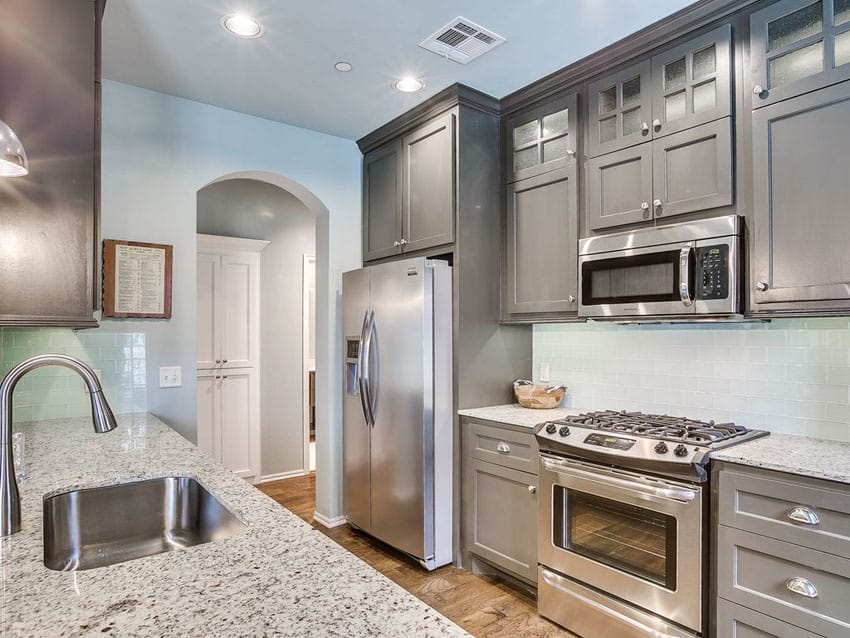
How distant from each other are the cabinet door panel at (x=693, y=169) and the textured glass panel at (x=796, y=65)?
208 mm

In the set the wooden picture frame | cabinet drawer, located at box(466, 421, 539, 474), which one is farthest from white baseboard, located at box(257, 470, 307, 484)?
cabinet drawer, located at box(466, 421, 539, 474)

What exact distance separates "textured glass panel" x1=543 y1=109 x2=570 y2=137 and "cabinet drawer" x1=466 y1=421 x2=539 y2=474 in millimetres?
1566

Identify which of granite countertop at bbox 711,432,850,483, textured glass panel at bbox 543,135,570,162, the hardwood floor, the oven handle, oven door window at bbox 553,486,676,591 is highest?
textured glass panel at bbox 543,135,570,162

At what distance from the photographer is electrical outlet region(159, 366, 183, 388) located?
2.98 m

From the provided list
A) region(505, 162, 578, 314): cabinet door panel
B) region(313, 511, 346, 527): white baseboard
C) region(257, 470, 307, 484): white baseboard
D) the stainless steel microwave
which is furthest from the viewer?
region(257, 470, 307, 484): white baseboard

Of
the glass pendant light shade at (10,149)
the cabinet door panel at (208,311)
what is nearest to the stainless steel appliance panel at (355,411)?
the cabinet door panel at (208,311)

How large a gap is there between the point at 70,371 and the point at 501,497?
2.25 meters

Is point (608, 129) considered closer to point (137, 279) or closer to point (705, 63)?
point (705, 63)

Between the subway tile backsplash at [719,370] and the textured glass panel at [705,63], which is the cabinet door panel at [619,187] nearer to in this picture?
the textured glass panel at [705,63]

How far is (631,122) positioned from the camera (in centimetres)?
253

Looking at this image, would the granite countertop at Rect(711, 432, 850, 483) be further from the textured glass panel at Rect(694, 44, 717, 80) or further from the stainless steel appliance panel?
the stainless steel appliance panel

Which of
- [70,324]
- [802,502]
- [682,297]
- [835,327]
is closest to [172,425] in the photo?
[70,324]

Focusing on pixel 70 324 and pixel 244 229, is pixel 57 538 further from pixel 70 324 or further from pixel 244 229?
pixel 244 229

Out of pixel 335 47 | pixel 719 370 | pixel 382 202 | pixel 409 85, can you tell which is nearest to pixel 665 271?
pixel 719 370
